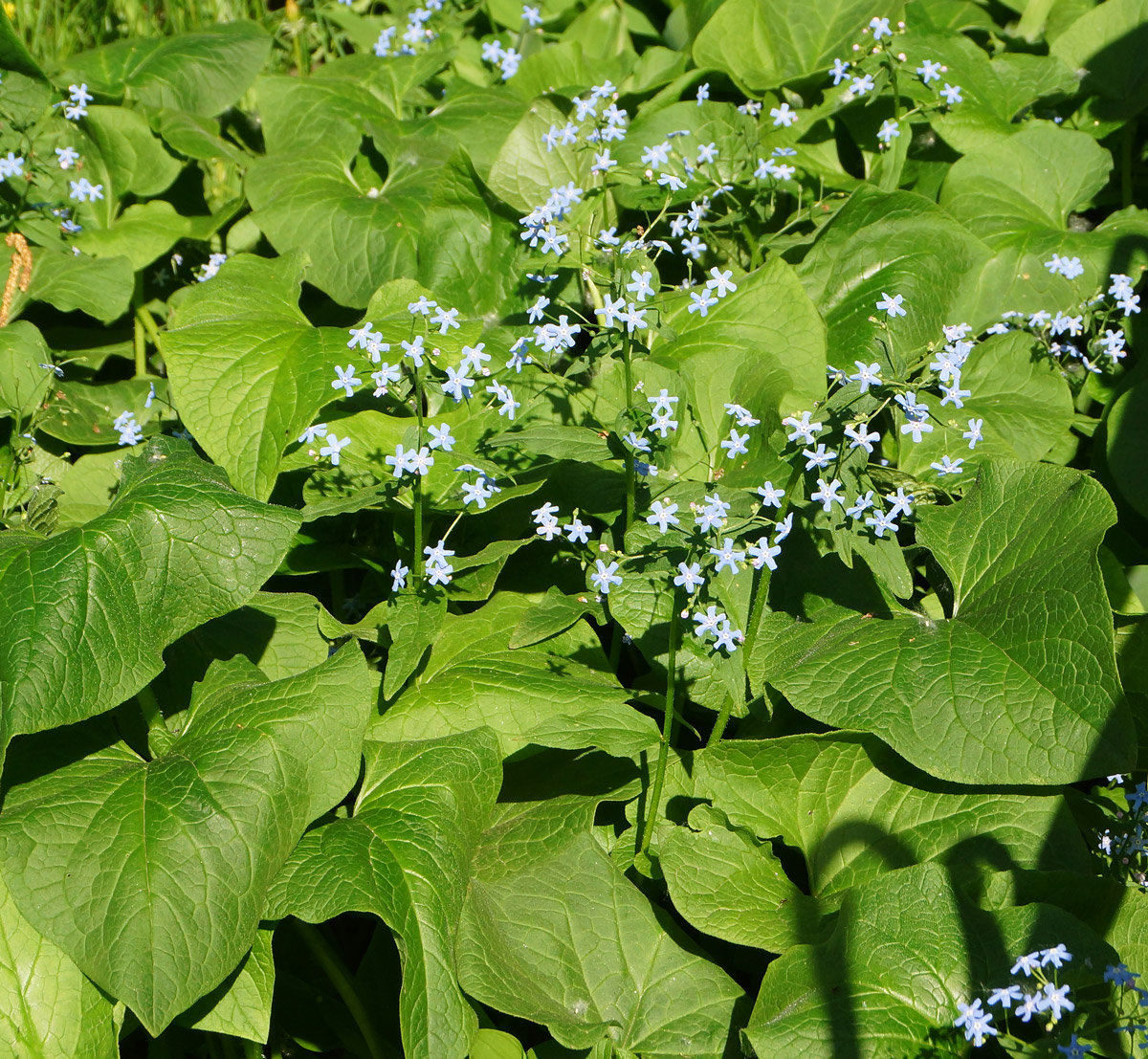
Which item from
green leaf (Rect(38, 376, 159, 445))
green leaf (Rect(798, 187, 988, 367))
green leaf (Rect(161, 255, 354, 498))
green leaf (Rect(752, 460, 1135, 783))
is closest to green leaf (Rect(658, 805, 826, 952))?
green leaf (Rect(752, 460, 1135, 783))

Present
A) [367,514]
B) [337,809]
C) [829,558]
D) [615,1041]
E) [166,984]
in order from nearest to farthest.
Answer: [166,984] < [615,1041] < [337,809] < [829,558] < [367,514]

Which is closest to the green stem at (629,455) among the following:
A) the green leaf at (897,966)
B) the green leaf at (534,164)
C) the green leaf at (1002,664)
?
the green leaf at (1002,664)

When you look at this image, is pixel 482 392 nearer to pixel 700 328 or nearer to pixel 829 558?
pixel 700 328

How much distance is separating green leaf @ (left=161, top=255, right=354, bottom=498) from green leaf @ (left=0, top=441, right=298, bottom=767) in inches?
19.0

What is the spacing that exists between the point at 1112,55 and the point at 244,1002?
4698 millimetres

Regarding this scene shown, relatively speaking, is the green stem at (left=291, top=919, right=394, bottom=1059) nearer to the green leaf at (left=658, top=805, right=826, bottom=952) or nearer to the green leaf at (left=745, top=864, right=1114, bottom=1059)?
the green leaf at (left=658, top=805, right=826, bottom=952)

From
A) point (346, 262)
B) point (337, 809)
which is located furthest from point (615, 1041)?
point (346, 262)

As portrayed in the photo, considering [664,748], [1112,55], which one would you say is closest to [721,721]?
[664,748]

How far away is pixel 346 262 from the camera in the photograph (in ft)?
13.3

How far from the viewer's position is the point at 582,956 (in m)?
2.55

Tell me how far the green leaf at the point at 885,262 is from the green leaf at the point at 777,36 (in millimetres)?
998

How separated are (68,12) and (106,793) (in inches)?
219

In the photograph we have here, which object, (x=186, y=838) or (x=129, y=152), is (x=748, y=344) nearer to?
(x=186, y=838)

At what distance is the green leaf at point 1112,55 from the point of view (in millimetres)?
4426
